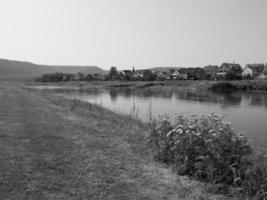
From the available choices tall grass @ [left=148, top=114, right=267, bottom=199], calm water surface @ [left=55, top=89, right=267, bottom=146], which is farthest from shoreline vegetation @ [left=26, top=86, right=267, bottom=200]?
calm water surface @ [left=55, top=89, right=267, bottom=146]

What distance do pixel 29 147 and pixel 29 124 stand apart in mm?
2516

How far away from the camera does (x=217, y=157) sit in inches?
155

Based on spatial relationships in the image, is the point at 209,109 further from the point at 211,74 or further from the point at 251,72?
the point at 251,72

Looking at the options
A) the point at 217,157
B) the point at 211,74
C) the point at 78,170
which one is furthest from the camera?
the point at 211,74

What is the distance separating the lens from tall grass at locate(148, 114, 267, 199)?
147 inches

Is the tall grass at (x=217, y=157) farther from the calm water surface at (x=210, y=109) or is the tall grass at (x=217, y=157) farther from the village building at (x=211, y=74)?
the village building at (x=211, y=74)

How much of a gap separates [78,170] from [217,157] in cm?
235

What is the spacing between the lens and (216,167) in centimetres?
395

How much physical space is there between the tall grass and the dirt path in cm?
39

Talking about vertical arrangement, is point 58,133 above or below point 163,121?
below

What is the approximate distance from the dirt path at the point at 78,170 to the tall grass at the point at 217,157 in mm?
391

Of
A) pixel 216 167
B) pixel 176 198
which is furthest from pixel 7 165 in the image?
pixel 216 167

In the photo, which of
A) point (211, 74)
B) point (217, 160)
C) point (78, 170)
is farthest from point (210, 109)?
point (211, 74)

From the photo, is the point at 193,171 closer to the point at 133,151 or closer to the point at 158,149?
the point at 158,149
